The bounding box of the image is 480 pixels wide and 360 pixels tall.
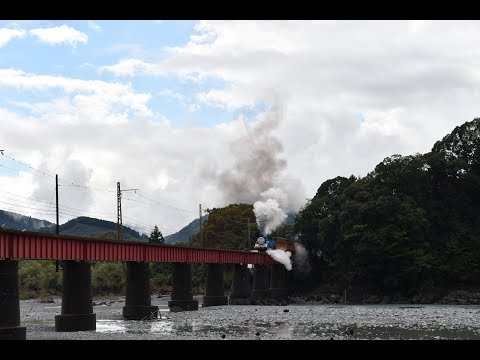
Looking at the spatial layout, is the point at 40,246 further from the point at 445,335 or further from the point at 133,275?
the point at 445,335

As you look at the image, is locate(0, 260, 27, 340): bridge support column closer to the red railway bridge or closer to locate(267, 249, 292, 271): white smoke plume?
the red railway bridge

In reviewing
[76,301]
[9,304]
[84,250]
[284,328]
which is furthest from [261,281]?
[9,304]

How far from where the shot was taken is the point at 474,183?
379ft

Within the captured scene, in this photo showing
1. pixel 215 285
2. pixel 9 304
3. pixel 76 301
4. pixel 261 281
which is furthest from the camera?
pixel 261 281

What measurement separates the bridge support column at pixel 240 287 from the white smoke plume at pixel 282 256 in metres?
11.5

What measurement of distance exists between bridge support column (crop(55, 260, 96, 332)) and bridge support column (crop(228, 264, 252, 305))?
165 feet

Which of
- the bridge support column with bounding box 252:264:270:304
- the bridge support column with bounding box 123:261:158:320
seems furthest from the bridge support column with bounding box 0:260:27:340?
the bridge support column with bounding box 252:264:270:304

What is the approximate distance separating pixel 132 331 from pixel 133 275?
59.5 ft

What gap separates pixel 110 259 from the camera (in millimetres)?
65062

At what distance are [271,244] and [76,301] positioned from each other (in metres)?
69.4

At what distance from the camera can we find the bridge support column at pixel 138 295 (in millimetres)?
70438

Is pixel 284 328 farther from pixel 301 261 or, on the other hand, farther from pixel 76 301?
pixel 301 261
